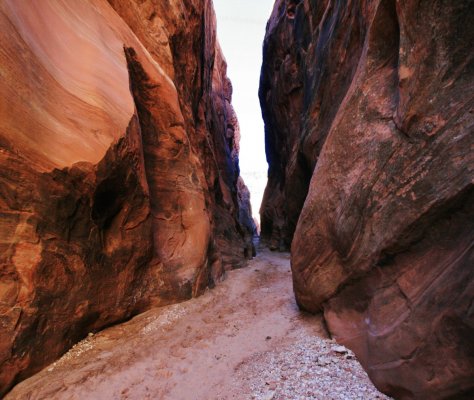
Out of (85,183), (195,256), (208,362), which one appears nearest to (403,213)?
(208,362)

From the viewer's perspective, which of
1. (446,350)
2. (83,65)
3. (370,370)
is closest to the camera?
(446,350)

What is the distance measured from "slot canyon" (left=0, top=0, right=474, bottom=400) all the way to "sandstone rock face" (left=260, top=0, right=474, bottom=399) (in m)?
0.02

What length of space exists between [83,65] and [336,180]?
16.8 ft

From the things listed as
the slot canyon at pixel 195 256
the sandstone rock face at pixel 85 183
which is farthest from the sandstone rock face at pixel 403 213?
the sandstone rock face at pixel 85 183

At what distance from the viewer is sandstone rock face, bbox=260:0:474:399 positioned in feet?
8.58

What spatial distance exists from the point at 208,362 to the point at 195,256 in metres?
3.49

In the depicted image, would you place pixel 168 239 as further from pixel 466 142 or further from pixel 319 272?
pixel 466 142

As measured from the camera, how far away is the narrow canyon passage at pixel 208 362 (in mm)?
3232

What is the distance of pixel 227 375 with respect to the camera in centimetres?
370

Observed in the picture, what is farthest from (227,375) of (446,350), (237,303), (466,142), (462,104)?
(462,104)

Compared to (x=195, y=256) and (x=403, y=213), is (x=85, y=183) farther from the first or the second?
(x=403, y=213)

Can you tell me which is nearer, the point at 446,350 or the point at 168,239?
the point at 446,350

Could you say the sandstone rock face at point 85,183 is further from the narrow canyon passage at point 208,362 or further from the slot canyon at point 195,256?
the narrow canyon passage at point 208,362

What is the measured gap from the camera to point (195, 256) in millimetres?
7406
